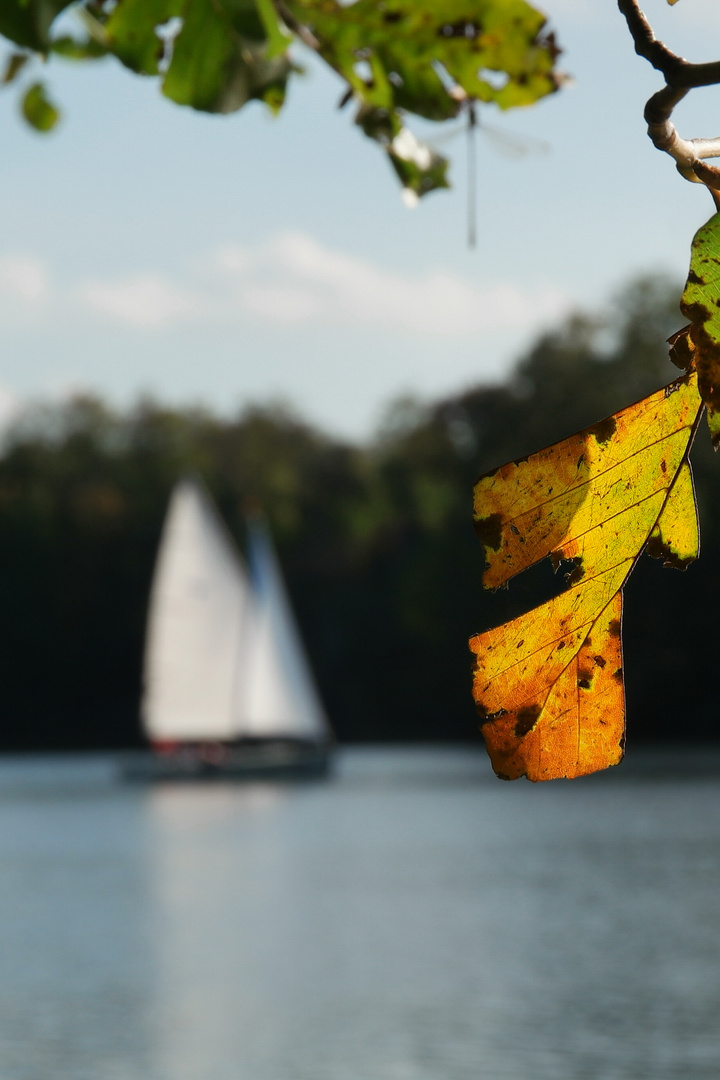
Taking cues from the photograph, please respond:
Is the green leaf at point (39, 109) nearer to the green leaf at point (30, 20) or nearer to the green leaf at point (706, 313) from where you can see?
the green leaf at point (30, 20)

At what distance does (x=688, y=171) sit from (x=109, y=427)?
2080 inches

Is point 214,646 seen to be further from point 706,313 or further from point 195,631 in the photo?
point 706,313

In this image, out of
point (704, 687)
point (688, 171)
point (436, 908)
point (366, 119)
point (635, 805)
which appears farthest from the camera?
point (704, 687)

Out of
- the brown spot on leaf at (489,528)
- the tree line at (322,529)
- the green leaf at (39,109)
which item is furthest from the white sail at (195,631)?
the brown spot on leaf at (489,528)

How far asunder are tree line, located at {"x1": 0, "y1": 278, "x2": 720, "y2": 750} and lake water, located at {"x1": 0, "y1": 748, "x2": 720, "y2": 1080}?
12.7 m

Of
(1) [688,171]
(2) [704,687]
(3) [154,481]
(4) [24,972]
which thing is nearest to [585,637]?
(1) [688,171]

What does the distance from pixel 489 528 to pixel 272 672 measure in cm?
3183

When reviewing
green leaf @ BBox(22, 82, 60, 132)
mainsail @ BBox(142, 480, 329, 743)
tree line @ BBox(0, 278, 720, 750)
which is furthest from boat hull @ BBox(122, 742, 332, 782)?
green leaf @ BBox(22, 82, 60, 132)

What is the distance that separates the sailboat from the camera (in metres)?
30.0

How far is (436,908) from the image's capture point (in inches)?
796

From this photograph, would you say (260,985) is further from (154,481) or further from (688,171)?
(154,481)

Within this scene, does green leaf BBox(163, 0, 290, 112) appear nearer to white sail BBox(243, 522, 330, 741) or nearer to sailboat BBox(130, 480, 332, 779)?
sailboat BBox(130, 480, 332, 779)

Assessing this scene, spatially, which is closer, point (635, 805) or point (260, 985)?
point (260, 985)

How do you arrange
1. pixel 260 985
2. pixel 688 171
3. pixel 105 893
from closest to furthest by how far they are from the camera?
pixel 688 171
pixel 260 985
pixel 105 893
